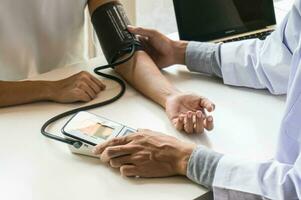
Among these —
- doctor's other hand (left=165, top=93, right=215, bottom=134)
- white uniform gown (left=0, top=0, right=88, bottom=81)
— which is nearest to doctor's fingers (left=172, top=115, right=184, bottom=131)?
doctor's other hand (left=165, top=93, right=215, bottom=134)

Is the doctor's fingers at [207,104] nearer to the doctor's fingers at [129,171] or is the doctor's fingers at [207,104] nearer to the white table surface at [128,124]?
the white table surface at [128,124]

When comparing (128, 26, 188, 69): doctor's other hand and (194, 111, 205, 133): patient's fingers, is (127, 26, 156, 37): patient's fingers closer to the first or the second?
(128, 26, 188, 69): doctor's other hand

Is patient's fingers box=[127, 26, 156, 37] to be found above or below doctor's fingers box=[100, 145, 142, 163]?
above

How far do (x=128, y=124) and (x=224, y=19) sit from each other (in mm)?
596

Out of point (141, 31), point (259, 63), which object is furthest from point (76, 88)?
point (259, 63)

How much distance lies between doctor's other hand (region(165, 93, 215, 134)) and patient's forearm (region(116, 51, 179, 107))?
0.04 meters

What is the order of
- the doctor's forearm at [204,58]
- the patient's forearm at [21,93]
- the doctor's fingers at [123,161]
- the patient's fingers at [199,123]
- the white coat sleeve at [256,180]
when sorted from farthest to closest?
1. the doctor's forearm at [204,58]
2. the patient's forearm at [21,93]
3. the patient's fingers at [199,123]
4. the doctor's fingers at [123,161]
5. the white coat sleeve at [256,180]

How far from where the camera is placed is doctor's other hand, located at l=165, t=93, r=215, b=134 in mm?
1131

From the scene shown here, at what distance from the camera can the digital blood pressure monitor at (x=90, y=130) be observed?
42.0 inches

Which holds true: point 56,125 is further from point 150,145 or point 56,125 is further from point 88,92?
point 150,145

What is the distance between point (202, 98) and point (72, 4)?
56cm

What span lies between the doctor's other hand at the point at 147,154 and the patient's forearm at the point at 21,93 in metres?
0.30

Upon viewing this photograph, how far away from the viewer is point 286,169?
94cm

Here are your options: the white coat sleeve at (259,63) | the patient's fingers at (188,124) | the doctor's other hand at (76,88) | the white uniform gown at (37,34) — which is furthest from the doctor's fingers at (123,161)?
the white uniform gown at (37,34)
